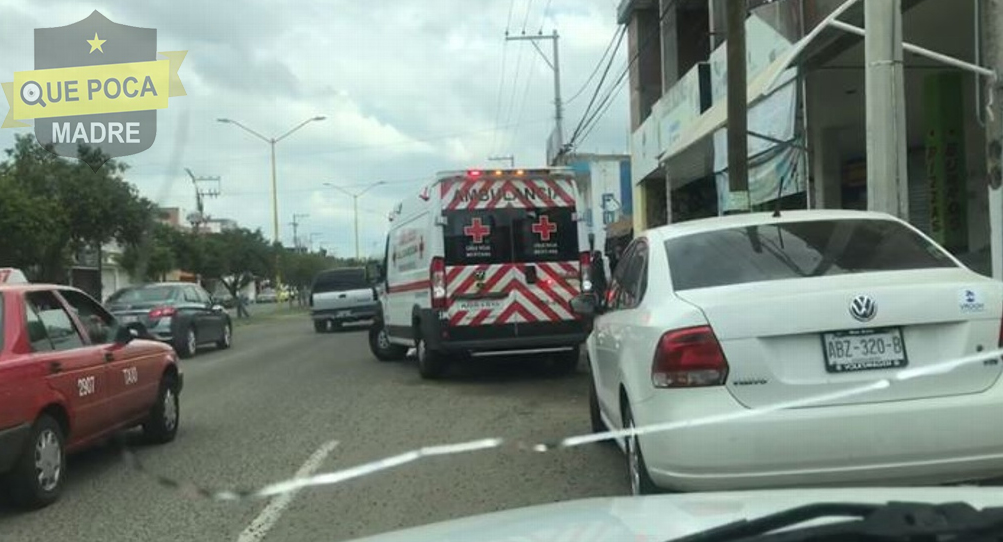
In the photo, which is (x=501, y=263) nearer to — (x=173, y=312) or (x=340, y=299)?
(x=173, y=312)

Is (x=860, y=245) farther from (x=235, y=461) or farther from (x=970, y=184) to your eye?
(x=970, y=184)

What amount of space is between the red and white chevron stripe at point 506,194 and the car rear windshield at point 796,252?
22.1 feet

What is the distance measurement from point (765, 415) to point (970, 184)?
465 inches

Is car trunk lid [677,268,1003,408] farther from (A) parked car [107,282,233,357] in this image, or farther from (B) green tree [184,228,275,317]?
(B) green tree [184,228,275,317]

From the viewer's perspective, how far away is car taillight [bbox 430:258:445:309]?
39.1 feet

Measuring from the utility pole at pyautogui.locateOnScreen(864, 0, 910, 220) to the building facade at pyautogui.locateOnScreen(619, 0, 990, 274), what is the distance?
121 millimetres

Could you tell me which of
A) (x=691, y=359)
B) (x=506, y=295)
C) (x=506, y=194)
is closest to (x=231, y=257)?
(x=506, y=194)

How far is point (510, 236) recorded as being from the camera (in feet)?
40.2

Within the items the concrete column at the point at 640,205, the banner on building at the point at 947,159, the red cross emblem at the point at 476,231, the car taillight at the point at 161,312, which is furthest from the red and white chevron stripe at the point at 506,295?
the concrete column at the point at 640,205

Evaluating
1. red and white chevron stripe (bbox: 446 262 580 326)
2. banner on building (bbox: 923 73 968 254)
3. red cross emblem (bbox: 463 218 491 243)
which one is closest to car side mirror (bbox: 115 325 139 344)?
red and white chevron stripe (bbox: 446 262 580 326)

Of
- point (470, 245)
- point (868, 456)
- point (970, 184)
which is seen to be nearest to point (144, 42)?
point (470, 245)

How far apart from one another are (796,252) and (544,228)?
7.28 m

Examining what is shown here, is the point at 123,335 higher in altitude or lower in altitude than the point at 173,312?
higher

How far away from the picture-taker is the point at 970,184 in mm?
14562
